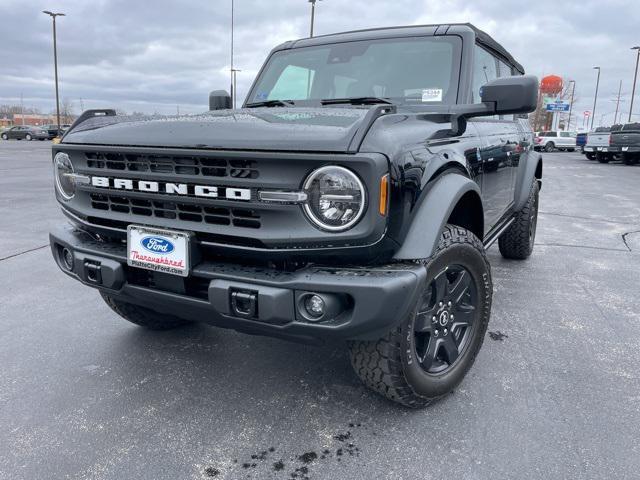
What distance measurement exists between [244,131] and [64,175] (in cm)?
116

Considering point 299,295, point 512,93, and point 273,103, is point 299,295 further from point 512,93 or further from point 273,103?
point 273,103


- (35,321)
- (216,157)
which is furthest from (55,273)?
(216,157)

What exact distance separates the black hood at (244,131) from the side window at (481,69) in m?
1.13

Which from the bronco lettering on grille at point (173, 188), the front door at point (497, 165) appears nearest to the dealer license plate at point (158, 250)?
the bronco lettering on grille at point (173, 188)

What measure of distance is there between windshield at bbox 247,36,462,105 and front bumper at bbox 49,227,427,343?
4.49ft

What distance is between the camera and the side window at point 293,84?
334cm

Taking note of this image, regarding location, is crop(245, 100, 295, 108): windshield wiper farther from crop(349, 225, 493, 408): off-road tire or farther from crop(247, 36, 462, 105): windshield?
crop(349, 225, 493, 408): off-road tire

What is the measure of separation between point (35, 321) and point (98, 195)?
1.49m

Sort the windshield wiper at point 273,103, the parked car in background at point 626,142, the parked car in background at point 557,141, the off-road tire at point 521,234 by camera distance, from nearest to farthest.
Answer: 1. the windshield wiper at point 273,103
2. the off-road tire at point 521,234
3. the parked car in background at point 626,142
4. the parked car in background at point 557,141

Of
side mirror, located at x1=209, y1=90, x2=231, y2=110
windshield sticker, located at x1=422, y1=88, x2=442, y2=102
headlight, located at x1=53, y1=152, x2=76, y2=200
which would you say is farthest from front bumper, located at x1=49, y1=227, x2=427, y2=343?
side mirror, located at x1=209, y1=90, x2=231, y2=110

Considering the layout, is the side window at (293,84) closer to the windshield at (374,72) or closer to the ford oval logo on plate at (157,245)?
the windshield at (374,72)

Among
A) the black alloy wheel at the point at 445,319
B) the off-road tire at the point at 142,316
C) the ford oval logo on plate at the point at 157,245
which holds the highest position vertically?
the ford oval logo on plate at the point at 157,245

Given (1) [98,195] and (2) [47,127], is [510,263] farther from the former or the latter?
(2) [47,127]

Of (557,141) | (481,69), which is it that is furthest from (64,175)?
(557,141)
